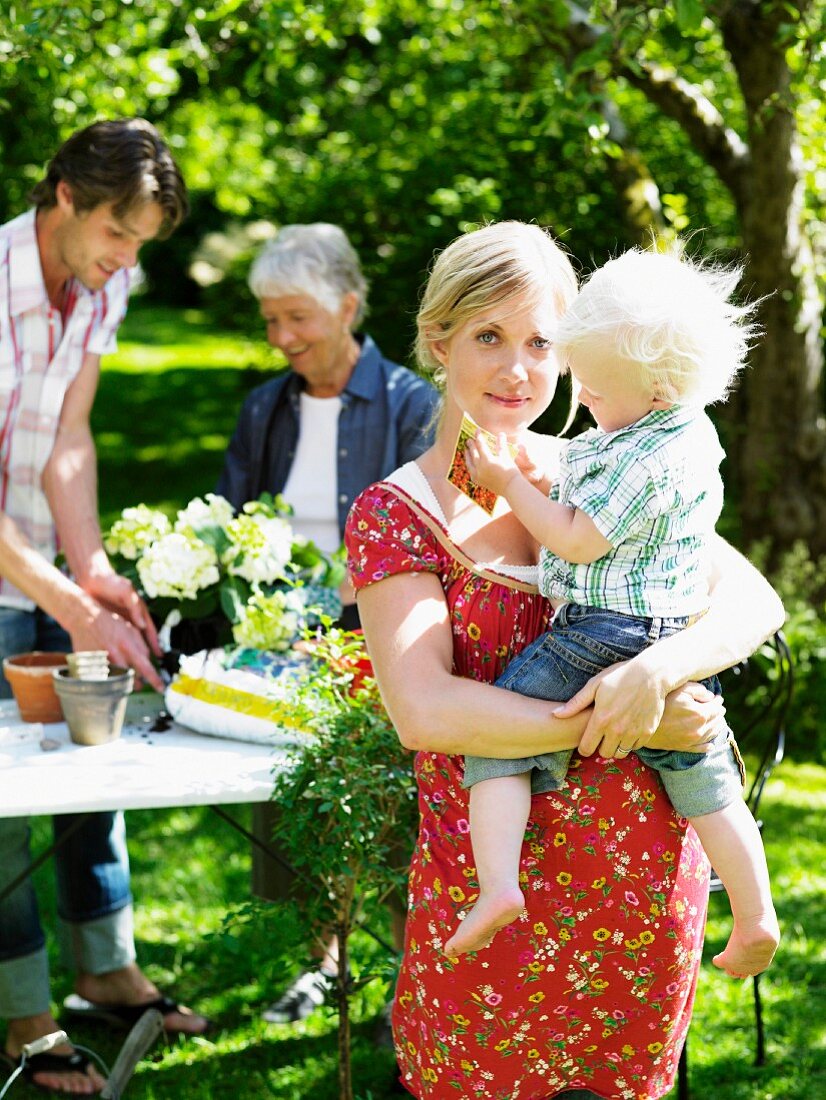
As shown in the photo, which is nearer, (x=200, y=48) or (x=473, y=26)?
(x=200, y=48)

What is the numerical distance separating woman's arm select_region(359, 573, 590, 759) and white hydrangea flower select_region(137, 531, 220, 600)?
104 centimetres

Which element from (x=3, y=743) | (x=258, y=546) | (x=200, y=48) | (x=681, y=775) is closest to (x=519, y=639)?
(x=681, y=775)

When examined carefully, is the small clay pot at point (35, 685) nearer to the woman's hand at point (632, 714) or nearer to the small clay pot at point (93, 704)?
the small clay pot at point (93, 704)

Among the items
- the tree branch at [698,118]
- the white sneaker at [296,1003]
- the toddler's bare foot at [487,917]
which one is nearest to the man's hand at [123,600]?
the white sneaker at [296,1003]

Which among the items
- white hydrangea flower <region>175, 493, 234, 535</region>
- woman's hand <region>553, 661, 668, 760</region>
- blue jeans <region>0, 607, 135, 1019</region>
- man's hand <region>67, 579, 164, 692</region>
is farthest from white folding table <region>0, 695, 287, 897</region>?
woman's hand <region>553, 661, 668, 760</region>

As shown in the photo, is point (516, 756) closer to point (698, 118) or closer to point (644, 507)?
point (644, 507)

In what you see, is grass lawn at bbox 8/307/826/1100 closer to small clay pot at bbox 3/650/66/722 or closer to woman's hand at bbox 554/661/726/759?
small clay pot at bbox 3/650/66/722

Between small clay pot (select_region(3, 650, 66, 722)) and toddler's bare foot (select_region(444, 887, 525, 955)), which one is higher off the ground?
small clay pot (select_region(3, 650, 66, 722))

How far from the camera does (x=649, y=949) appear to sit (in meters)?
2.03

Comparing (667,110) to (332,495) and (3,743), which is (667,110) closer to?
(332,495)

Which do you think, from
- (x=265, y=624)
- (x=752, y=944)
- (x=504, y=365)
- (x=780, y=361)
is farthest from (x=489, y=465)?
(x=780, y=361)

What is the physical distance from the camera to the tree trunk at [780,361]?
17.9 ft

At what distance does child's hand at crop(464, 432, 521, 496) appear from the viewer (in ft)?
6.59

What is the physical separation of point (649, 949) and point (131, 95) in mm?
5178
